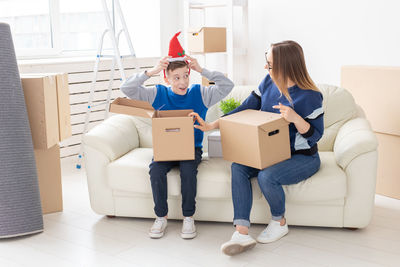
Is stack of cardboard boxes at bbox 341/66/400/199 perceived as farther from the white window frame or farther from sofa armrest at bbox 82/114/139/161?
the white window frame

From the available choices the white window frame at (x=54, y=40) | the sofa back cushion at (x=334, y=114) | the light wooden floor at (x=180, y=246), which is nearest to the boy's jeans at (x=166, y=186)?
the light wooden floor at (x=180, y=246)

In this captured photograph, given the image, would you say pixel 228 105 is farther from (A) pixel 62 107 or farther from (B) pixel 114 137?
(A) pixel 62 107

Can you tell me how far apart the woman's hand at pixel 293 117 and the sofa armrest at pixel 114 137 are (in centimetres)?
96

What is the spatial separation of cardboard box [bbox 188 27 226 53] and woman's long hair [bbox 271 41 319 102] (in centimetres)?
167

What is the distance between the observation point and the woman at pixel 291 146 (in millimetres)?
2414

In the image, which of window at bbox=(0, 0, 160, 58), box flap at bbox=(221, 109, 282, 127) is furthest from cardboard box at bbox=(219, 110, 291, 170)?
window at bbox=(0, 0, 160, 58)

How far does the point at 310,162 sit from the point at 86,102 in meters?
2.40

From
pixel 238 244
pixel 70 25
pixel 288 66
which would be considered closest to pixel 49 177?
pixel 238 244

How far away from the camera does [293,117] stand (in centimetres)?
240

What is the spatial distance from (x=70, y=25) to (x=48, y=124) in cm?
214

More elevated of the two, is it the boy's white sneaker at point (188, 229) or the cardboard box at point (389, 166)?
the cardboard box at point (389, 166)

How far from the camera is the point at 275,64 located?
2484 mm

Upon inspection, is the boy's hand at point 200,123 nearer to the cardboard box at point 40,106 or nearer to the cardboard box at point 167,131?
the cardboard box at point 167,131

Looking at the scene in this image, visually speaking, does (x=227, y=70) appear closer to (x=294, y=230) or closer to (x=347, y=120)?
(x=347, y=120)
